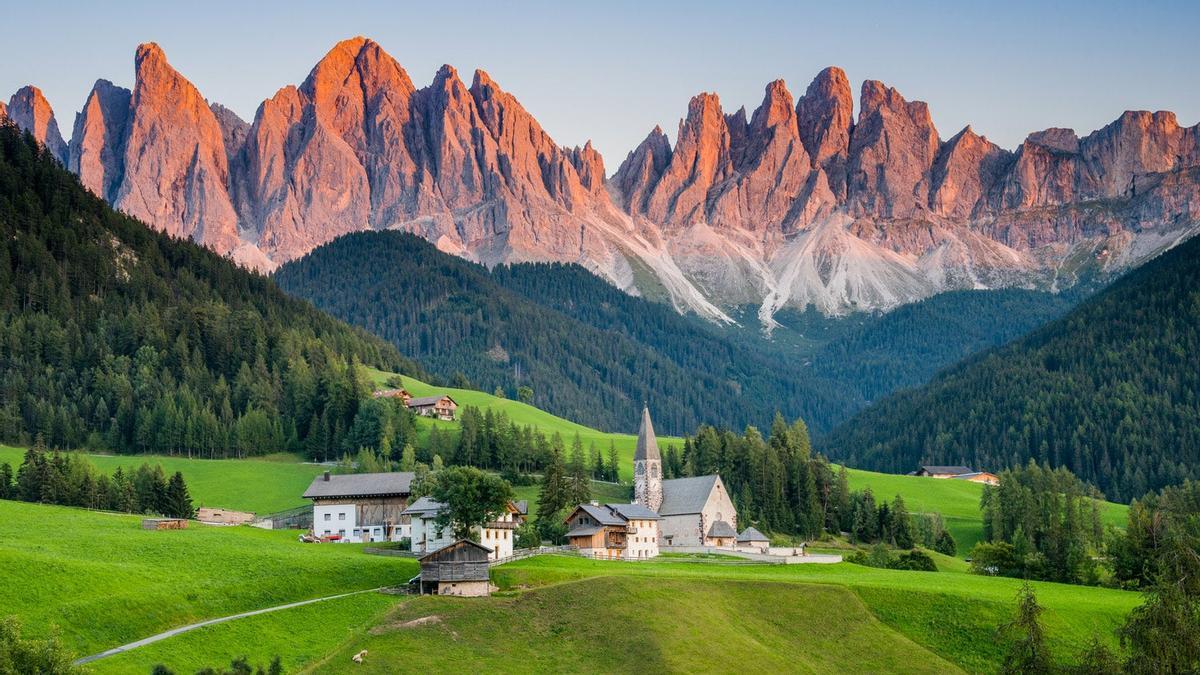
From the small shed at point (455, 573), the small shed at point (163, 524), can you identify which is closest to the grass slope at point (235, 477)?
the small shed at point (163, 524)

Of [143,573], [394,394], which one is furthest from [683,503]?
[143,573]

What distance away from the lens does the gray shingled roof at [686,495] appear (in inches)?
5251

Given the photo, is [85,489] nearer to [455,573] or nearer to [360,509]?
[360,509]

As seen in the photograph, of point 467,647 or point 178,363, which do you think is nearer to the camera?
point 467,647

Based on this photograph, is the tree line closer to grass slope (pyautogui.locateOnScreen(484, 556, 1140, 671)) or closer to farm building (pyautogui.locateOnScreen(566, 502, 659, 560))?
farm building (pyautogui.locateOnScreen(566, 502, 659, 560))

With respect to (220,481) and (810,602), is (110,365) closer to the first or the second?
(220,481)

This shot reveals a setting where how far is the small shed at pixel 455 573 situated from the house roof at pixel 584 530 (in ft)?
102

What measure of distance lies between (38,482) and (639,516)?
56.6 m

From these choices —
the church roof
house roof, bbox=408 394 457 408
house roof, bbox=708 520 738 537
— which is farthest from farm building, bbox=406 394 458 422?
house roof, bbox=708 520 738 537

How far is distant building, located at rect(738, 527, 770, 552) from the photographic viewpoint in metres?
131

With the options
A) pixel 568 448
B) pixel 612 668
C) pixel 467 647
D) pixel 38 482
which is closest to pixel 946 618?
pixel 612 668

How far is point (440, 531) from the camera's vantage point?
100 meters

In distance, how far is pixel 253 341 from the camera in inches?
7539

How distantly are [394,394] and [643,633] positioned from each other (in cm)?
11338
